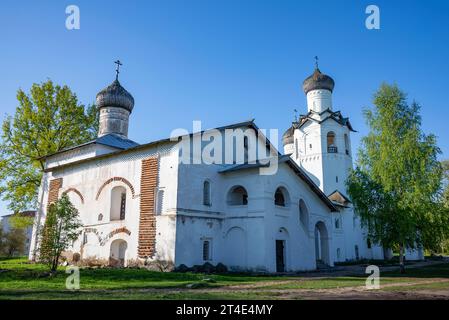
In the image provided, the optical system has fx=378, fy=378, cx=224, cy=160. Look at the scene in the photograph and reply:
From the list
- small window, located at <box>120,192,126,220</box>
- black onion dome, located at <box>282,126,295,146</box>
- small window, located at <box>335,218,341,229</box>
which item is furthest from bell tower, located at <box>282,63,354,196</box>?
small window, located at <box>120,192,126,220</box>

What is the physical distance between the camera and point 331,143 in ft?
119

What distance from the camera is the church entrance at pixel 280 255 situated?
19.9 metres

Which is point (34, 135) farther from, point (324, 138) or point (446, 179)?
point (446, 179)

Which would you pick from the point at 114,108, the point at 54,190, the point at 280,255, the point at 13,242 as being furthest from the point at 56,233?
the point at 13,242

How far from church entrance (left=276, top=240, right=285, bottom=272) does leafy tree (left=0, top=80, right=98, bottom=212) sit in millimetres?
17344

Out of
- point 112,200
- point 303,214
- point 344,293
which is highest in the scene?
point 112,200

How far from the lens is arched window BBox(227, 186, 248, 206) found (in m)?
20.7

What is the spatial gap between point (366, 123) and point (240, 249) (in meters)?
9.81

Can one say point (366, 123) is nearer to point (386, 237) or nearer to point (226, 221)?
point (386, 237)

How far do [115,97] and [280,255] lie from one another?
661 inches

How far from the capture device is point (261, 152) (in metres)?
23.7

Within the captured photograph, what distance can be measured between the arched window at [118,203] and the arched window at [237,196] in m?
6.11
